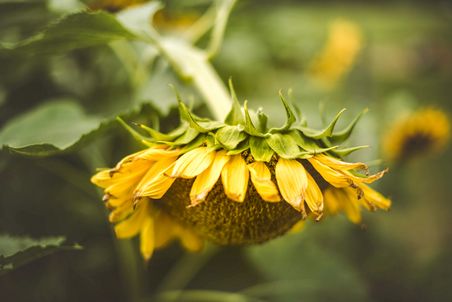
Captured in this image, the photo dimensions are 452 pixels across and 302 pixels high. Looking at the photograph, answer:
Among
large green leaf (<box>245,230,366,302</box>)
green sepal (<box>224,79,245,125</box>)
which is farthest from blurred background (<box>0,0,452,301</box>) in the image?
green sepal (<box>224,79,245,125</box>)

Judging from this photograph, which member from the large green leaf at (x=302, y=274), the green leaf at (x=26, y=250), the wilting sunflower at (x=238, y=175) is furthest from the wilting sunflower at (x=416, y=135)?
the green leaf at (x=26, y=250)

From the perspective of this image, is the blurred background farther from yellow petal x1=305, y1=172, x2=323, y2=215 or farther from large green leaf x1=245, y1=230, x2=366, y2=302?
yellow petal x1=305, y1=172, x2=323, y2=215

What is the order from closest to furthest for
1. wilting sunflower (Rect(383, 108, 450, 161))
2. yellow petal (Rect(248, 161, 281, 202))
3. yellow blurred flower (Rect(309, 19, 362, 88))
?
yellow petal (Rect(248, 161, 281, 202)), wilting sunflower (Rect(383, 108, 450, 161)), yellow blurred flower (Rect(309, 19, 362, 88))

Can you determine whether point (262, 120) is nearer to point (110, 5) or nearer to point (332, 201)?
point (332, 201)

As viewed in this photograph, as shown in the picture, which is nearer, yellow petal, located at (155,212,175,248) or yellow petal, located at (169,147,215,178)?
yellow petal, located at (169,147,215,178)

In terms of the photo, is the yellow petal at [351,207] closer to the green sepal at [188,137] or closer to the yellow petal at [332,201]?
the yellow petal at [332,201]

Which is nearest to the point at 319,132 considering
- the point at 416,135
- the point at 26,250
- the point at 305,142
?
the point at 305,142
